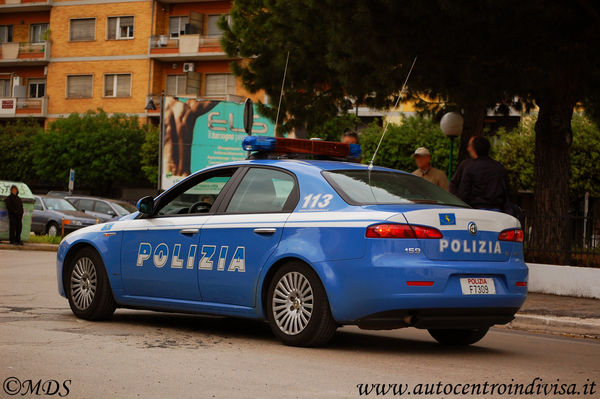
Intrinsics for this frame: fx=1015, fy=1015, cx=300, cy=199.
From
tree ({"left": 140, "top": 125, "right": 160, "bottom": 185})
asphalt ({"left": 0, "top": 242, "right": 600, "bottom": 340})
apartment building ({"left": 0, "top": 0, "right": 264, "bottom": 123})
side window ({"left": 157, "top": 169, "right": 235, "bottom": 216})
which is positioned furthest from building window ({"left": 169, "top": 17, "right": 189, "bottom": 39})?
side window ({"left": 157, "top": 169, "right": 235, "bottom": 216})

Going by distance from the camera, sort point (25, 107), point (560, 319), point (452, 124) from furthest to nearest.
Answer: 1. point (25, 107)
2. point (452, 124)
3. point (560, 319)

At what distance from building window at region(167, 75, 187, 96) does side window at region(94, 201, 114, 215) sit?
21008 millimetres

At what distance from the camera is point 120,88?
56000mm

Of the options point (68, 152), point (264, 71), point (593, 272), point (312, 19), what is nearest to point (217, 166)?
point (593, 272)

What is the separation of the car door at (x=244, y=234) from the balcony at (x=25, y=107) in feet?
168

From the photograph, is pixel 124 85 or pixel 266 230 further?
pixel 124 85

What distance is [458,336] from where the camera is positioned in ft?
28.8

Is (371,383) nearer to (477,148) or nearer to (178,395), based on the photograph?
(178,395)

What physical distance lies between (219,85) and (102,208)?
68.8ft

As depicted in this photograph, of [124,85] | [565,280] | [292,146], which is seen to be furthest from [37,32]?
[292,146]

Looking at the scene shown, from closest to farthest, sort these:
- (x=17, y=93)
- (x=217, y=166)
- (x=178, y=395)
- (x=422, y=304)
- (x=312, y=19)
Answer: (x=178, y=395) < (x=422, y=304) < (x=217, y=166) < (x=312, y=19) < (x=17, y=93)

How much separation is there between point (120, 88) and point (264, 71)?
34.6 meters

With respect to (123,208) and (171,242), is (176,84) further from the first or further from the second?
(171,242)

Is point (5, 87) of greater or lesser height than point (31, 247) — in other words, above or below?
above
